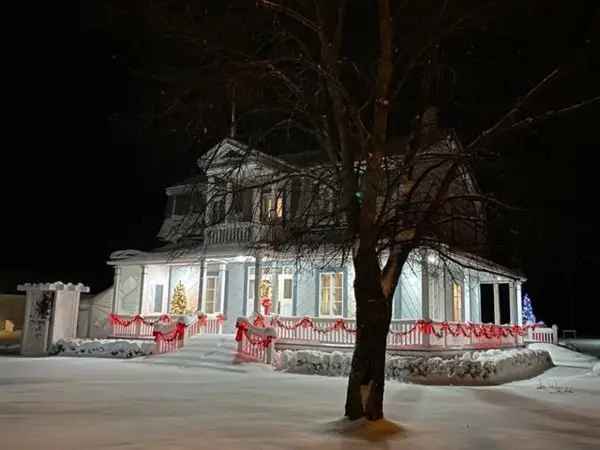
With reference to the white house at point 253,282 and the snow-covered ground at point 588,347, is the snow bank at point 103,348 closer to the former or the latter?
the white house at point 253,282

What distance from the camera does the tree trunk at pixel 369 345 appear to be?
7.96m

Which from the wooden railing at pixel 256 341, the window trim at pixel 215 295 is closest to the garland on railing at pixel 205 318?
the window trim at pixel 215 295

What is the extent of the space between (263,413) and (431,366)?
23.5 ft

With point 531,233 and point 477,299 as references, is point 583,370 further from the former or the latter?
point 531,233

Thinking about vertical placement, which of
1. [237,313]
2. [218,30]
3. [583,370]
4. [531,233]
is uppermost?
[218,30]

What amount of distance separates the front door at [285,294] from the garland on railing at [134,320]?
418 centimetres

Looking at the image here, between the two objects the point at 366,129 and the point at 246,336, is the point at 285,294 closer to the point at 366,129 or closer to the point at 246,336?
the point at 246,336

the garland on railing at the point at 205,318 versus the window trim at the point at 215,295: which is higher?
the window trim at the point at 215,295

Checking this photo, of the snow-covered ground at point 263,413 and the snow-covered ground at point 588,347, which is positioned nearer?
the snow-covered ground at point 263,413

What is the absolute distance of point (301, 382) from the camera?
13453 mm

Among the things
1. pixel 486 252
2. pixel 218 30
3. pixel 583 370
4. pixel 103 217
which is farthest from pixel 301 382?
pixel 103 217

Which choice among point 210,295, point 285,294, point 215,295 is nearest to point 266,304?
point 285,294

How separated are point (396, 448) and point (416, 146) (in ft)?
14.4

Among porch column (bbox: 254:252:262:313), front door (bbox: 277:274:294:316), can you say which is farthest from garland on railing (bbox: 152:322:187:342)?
front door (bbox: 277:274:294:316)
